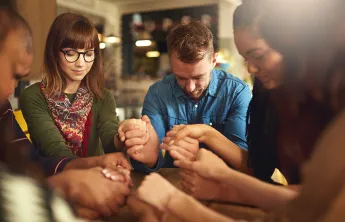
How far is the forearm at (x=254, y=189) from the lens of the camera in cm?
31

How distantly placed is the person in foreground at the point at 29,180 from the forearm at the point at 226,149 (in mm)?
189

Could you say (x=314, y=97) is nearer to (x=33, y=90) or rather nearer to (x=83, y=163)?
(x=83, y=163)

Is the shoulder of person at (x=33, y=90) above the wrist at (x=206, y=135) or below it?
above

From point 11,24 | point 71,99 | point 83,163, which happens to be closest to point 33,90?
point 71,99

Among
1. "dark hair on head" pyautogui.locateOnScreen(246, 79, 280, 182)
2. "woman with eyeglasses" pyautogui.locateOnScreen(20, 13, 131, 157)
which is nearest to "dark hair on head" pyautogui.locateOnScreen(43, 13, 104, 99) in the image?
"woman with eyeglasses" pyautogui.locateOnScreen(20, 13, 131, 157)

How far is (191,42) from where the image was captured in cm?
64

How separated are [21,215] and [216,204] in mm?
255

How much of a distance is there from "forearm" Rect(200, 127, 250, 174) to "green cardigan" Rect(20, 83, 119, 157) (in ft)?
0.62

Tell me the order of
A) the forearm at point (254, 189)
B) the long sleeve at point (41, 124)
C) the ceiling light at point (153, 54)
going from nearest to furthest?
the forearm at point (254, 189) < the long sleeve at point (41, 124) < the ceiling light at point (153, 54)

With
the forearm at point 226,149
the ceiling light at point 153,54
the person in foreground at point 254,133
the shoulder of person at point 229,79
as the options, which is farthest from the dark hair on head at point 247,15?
the ceiling light at point 153,54

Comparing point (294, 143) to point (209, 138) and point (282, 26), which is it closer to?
point (282, 26)

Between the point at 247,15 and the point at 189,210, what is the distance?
0.76ft

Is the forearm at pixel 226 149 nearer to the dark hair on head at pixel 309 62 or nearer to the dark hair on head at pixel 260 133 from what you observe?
the dark hair on head at pixel 260 133

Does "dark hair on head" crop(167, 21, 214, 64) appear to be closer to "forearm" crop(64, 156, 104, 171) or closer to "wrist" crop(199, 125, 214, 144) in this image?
"wrist" crop(199, 125, 214, 144)
